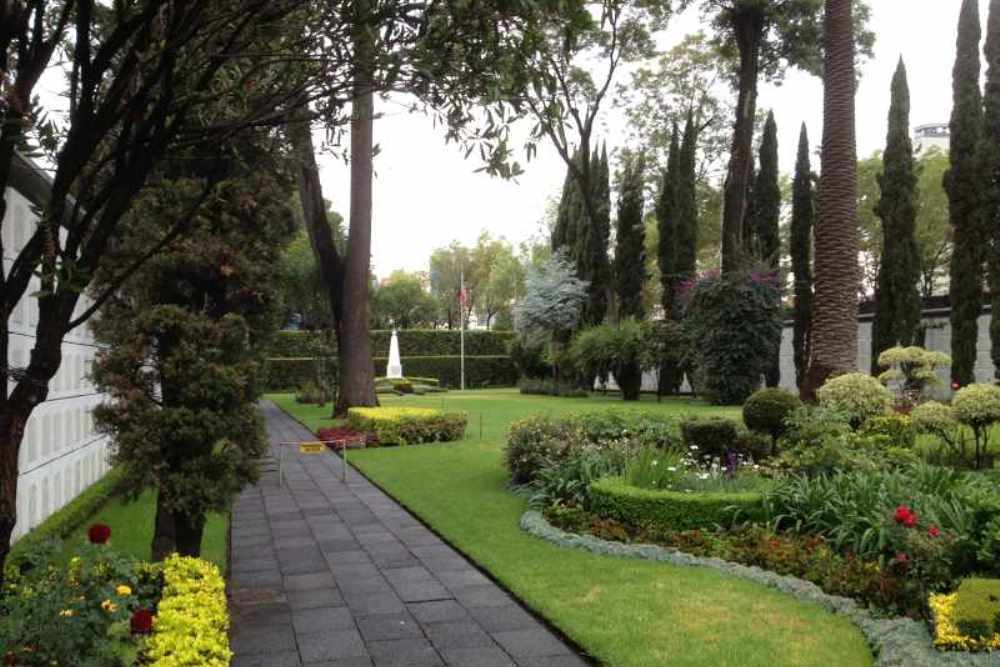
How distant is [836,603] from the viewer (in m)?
5.10

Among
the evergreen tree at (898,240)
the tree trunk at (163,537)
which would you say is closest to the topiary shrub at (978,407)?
the tree trunk at (163,537)

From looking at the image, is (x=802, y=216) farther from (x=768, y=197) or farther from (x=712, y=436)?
(x=712, y=436)

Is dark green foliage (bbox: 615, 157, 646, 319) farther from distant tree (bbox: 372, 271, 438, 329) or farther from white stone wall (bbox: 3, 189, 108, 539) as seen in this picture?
white stone wall (bbox: 3, 189, 108, 539)

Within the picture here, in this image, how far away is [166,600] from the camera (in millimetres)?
3951

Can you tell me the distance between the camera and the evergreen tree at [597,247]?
3028cm

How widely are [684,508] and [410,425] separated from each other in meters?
8.59

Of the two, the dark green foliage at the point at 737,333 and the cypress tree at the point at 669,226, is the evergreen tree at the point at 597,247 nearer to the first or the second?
the cypress tree at the point at 669,226

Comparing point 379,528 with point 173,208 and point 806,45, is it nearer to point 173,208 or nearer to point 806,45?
point 173,208

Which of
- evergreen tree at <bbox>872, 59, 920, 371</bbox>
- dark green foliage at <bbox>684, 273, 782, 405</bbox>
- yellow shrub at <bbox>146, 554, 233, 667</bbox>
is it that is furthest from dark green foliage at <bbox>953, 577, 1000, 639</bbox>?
evergreen tree at <bbox>872, 59, 920, 371</bbox>

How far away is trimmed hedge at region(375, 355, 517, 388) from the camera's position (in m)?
37.3

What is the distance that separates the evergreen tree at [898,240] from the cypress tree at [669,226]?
23.9ft

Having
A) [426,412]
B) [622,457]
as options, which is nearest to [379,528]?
[622,457]

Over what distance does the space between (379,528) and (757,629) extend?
4.16m

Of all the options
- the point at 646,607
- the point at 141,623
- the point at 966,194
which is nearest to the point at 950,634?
the point at 646,607
